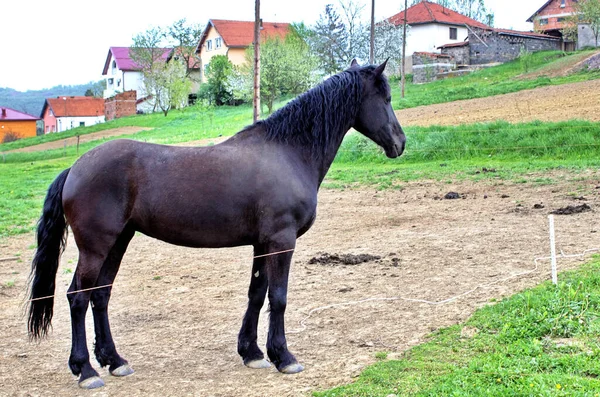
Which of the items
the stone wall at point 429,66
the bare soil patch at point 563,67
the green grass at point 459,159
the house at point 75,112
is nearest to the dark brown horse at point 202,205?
the green grass at point 459,159

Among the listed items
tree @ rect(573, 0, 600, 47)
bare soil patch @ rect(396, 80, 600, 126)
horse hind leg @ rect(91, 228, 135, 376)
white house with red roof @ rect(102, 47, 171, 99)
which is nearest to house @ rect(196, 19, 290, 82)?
white house with red roof @ rect(102, 47, 171, 99)

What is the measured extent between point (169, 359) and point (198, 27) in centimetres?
8502

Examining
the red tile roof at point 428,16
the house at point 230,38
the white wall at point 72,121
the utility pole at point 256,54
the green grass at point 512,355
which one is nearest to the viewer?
the green grass at point 512,355

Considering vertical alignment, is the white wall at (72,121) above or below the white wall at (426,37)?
below

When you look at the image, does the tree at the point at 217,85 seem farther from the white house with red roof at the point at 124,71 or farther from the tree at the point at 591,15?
the tree at the point at 591,15

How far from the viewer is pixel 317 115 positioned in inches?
219

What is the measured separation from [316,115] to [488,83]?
38.6m

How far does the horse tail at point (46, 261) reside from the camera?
215 inches

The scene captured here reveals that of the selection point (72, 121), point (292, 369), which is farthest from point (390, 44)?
point (292, 369)

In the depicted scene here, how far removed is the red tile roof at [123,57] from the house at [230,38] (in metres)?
7.34

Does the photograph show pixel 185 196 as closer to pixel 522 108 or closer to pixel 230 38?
pixel 522 108

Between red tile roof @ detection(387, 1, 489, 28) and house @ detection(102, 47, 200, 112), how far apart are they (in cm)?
2472

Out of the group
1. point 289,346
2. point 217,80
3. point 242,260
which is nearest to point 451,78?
point 217,80

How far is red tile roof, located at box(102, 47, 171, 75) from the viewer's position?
278 ft
